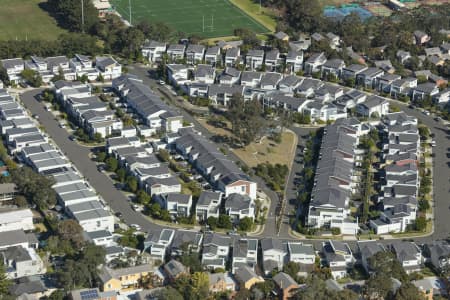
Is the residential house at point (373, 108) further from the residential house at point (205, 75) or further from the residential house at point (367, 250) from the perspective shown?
the residential house at point (367, 250)

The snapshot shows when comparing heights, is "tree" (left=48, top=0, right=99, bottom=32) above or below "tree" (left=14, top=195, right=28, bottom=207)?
above

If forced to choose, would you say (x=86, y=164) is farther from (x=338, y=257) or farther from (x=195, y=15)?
(x=195, y=15)

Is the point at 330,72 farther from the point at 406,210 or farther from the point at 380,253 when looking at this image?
the point at 380,253

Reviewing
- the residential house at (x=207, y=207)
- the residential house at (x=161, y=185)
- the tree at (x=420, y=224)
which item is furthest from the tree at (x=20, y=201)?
the tree at (x=420, y=224)

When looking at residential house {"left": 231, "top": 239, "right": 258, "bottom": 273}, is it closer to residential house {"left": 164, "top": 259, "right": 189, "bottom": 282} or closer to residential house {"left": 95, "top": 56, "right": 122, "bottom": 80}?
residential house {"left": 164, "top": 259, "right": 189, "bottom": 282}

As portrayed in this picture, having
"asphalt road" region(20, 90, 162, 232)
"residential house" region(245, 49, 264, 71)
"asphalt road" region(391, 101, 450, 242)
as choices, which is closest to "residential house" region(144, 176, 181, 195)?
"asphalt road" region(20, 90, 162, 232)

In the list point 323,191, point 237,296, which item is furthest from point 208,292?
point 323,191

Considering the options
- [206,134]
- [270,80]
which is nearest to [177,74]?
[270,80]
